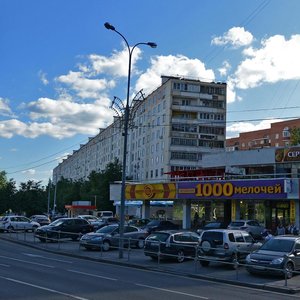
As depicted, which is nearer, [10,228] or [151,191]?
[10,228]

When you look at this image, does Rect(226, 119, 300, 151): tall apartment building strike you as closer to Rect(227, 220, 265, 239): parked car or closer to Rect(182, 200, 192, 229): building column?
Rect(182, 200, 192, 229): building column

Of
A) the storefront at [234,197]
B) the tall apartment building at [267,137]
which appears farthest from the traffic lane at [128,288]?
the tall apartment building at [267,137]

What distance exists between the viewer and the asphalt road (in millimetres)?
11938

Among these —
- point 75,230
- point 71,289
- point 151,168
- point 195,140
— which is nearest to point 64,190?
point 151,168

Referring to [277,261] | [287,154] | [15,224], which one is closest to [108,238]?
[277,261]

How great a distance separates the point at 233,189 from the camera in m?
41.4

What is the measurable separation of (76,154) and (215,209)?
122168 mm

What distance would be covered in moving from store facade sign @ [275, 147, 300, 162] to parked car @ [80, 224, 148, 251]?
68.4 ft

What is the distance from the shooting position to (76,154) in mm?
165625

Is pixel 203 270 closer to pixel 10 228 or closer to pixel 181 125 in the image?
pixel 10 228

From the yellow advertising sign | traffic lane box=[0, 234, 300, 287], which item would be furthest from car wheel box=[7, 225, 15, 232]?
traffic lane box=[0, 234, 300, 287]

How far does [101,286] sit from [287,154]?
3630cm

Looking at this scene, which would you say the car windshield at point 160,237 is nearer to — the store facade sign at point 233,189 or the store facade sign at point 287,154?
the store facade sign at point 233,189

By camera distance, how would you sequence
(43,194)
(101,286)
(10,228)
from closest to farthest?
(101,286) → (10,228) → (43,194)
